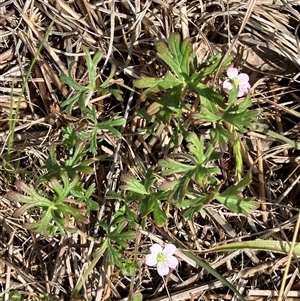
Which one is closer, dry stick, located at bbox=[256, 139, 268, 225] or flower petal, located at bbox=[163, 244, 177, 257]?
flower petal, located at bbox=[163, 244, 177, 257]

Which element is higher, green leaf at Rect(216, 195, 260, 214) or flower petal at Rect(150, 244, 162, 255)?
green leaf at Rect(216, 195, 260, 214)

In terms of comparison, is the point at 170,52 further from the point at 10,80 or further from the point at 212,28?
the point at 10,80

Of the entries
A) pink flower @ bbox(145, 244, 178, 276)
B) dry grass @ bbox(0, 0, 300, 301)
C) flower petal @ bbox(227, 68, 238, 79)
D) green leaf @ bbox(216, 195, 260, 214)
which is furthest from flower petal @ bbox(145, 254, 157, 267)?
flower petal @ bbox(227, 68, 238, 79)

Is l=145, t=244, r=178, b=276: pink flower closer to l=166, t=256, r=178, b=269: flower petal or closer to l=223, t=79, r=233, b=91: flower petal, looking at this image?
l=166, t=256, r=178, b=269: flower petal

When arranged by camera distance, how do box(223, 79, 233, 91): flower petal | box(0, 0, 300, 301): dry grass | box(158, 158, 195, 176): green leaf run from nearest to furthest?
box(158, 158, 195, 176): green leaf, box(223, 79, 233, 91): flower petal, box(0, 0, 300, 301): dry grass

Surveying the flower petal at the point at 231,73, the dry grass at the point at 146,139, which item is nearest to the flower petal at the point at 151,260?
the dry grass at the point at 146,139

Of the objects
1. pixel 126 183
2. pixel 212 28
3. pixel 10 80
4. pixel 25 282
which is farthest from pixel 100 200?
pixel 212 28

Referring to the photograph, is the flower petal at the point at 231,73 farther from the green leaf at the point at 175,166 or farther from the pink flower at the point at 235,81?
the green leaf at the point at 175,166
